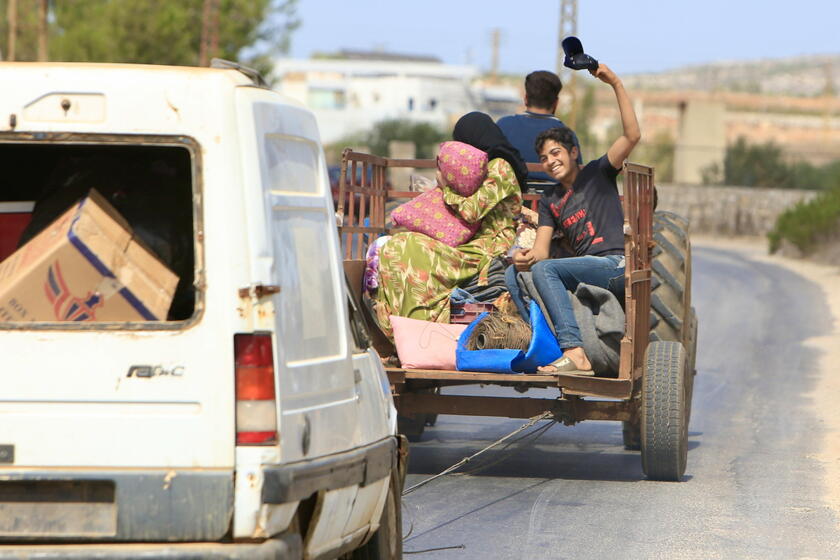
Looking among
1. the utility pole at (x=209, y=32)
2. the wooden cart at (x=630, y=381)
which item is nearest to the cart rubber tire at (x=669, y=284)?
the wooden cart at (x=630, y=381)

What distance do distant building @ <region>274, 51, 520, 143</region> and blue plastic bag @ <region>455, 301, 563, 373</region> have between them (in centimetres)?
8775

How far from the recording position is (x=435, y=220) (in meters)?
9.16

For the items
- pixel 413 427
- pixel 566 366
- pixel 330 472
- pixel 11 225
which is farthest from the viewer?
pixel 413 427

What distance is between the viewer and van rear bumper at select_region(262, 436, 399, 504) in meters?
4.48

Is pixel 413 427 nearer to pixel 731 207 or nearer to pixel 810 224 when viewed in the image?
pixel 810 224

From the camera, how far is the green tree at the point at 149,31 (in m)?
53.9

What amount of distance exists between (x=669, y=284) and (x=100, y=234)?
561 centimetres

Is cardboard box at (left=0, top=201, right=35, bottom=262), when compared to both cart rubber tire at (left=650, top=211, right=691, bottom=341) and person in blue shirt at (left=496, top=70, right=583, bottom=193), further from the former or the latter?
person in blue shirt at (left=496, top=70, right=583, bottom=193)

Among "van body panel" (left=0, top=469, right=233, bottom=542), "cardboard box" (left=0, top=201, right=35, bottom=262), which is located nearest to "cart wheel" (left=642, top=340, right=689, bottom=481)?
"cardboard box" (left=0, top=201, right=35, bottom=262)

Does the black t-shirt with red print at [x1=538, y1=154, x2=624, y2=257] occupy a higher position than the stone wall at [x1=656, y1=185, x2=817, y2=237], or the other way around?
the black t-shirt with red print at [x1=538, y1=154, x2=624, y2=257]

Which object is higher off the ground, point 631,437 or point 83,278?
point 83,278

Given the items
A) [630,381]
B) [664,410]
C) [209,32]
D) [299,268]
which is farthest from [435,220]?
[209,32]

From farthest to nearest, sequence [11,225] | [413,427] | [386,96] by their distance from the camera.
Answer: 1. [386,96]
2. [413,427]
3. [11,225]

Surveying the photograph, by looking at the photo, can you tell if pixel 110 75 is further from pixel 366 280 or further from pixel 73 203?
pixel 366 280
